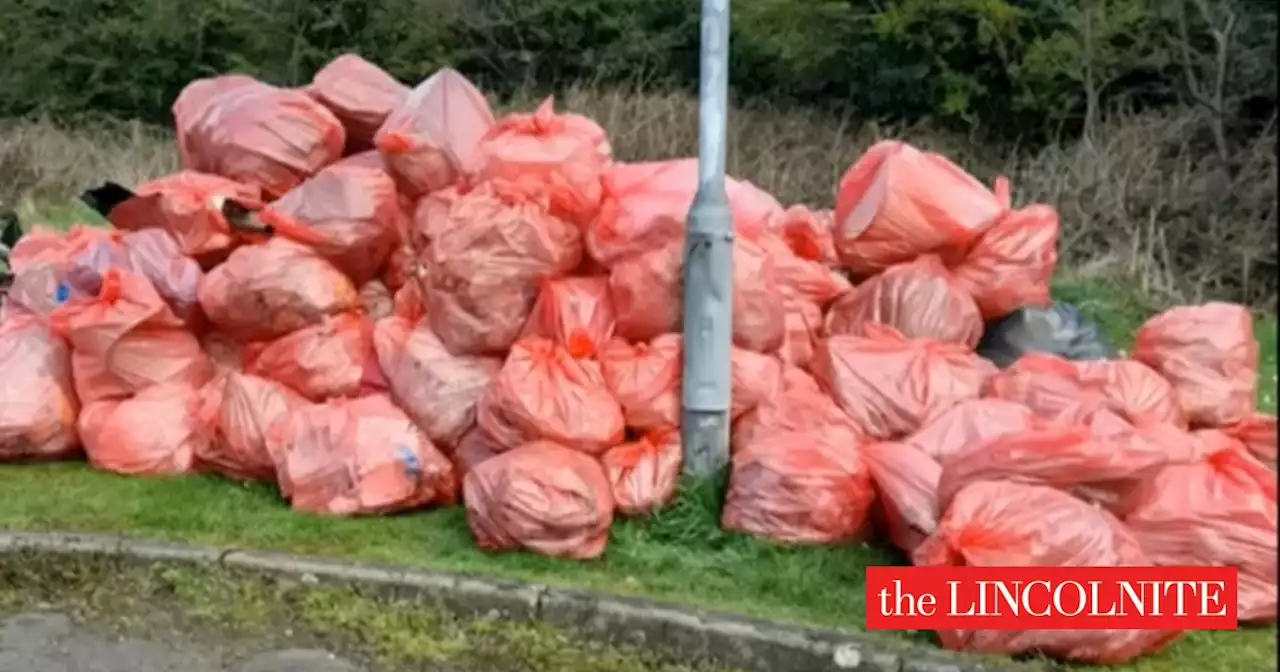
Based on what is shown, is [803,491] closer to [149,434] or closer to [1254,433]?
[1254,433]

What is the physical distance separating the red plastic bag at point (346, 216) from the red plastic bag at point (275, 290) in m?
0.06

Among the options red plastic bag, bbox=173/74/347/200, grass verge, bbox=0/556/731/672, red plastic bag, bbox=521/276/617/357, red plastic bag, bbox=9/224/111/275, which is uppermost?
red plastic bag, bbox=173/74/347/200

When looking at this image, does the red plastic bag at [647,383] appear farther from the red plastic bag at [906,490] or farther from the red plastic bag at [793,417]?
the red plastic bag at [906,490]

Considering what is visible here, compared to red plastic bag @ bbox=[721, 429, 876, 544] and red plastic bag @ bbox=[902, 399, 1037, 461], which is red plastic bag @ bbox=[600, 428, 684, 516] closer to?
red plastic bag @ bbox=[721, 429, 876, 544]

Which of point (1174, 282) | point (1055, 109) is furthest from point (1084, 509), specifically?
point (1055, 109)

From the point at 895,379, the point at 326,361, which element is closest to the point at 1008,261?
the point at 895,379

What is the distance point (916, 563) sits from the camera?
3801 mm

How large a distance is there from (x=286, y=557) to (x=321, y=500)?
1.52 feet

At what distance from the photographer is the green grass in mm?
3814

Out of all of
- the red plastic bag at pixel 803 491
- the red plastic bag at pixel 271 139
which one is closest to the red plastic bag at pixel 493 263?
the red plastic bag at pixel 803 491

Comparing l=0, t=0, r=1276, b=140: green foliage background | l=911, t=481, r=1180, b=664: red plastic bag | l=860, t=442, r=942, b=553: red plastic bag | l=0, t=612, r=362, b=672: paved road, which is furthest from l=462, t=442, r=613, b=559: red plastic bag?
l=0, t=0, r=1276, b=140: green foliage background

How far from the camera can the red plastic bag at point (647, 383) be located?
4.42 m

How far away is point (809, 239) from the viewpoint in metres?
5.26

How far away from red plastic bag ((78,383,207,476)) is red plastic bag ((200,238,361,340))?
1.15ft
